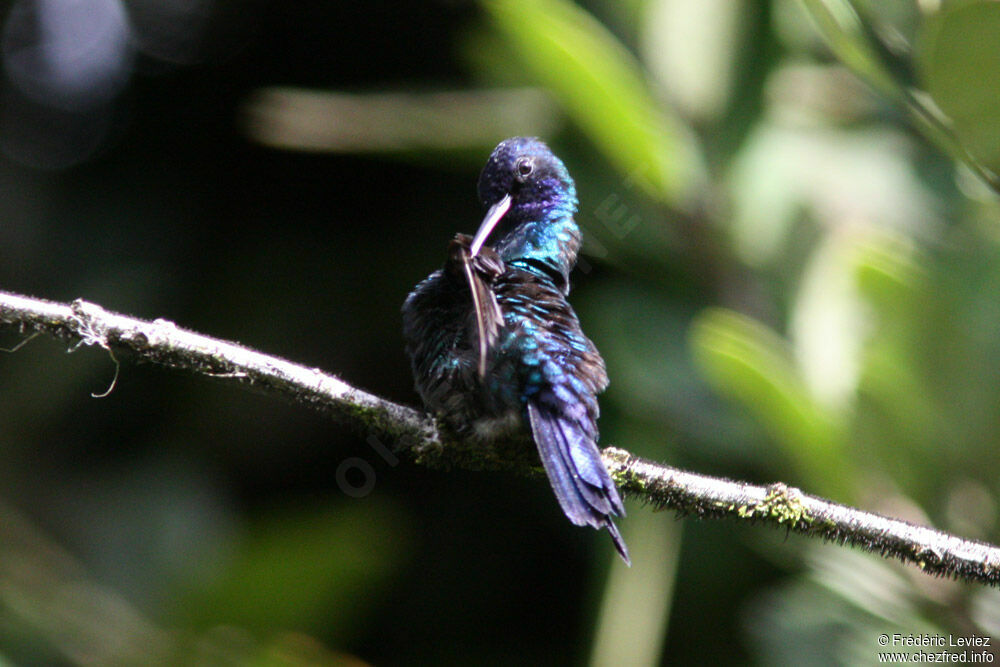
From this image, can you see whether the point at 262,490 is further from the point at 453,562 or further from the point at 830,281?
the point at 830,281

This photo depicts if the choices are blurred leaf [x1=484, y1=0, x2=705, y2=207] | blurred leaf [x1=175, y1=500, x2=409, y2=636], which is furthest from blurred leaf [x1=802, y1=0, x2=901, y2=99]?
blurred leaf [x1=175, y1=500, x2=409, y2=636]

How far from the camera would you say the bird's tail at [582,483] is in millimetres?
1510

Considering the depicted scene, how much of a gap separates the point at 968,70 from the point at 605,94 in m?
0.67

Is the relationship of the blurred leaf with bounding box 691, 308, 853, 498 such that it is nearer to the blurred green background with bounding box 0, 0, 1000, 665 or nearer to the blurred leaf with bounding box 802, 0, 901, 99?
the blurred green background with bounding box 0, 0, 1000, 665

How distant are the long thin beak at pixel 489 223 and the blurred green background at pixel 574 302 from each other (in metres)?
0.20

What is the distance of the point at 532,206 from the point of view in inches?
90.1

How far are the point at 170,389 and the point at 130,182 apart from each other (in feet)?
2.62

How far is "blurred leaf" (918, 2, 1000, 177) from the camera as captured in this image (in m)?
1.39

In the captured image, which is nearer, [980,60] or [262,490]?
[980,60]

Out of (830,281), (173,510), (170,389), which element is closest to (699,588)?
(830,281)

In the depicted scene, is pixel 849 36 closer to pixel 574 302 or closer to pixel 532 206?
pixel 532 206

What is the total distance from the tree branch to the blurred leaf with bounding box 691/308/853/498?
0.79ft

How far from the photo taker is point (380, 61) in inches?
140

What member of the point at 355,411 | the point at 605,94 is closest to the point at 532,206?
the point at 605,94
